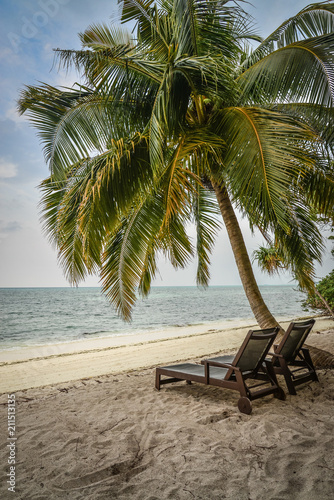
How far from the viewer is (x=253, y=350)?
13.4 ft

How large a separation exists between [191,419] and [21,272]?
4286 centimetres

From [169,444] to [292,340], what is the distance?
Result: 2.36 meters

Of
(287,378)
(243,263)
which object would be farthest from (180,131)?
(287,378)

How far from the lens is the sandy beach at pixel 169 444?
97.0 inches

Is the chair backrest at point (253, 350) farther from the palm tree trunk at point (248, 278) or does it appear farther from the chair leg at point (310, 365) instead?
the palm tree trunk at point (248, 278)

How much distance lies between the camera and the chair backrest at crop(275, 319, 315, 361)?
4625 mm

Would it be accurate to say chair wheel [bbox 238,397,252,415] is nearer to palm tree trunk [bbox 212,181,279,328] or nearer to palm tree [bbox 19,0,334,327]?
palm tree [bbox 19,0,334,327]

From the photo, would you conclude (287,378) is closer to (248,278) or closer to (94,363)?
(248,278)

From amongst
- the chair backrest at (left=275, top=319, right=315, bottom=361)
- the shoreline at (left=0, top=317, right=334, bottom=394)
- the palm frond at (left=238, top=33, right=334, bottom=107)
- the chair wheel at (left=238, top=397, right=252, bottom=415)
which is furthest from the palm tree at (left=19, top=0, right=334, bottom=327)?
the shoreline at (left=0, top=317, right=334, bottom=394)

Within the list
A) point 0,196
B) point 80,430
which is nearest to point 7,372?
point 80,430

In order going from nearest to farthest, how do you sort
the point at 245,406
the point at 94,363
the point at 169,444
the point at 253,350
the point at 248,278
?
the point at 169,444, the point at 245,406, the point at 253,350, the point at 248,278, the point at 94,363

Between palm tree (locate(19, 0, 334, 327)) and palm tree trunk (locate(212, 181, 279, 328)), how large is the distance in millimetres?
21

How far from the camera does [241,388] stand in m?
3.96

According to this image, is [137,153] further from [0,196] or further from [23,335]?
[0,196]
